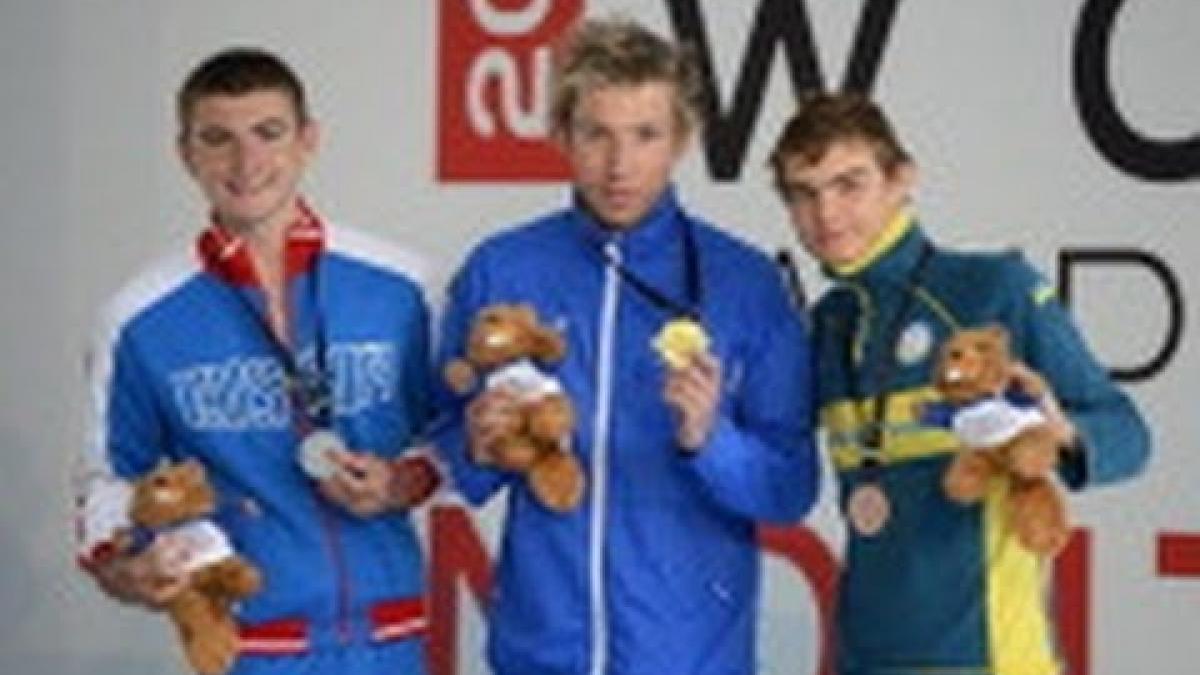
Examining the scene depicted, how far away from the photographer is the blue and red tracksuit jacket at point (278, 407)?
6.22ft

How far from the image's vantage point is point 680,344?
1697 millimetres

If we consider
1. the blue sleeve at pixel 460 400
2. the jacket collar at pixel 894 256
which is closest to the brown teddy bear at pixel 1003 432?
the jacket collar at pixel 894 256

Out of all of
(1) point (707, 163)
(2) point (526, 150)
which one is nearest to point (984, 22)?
(1) point (707, 163)

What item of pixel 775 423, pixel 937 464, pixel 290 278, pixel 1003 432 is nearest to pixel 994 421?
pixel 1003 432

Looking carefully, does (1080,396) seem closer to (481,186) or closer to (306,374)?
(306,374)

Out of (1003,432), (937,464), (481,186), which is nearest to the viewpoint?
(1003,432)

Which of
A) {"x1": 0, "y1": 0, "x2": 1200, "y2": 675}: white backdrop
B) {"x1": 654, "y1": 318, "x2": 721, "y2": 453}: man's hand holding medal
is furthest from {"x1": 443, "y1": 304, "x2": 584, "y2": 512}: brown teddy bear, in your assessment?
{"x1": 0, "y1": 0, "x2": 1200, "y2": 675}: white backdrop

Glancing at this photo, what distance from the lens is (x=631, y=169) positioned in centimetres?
177

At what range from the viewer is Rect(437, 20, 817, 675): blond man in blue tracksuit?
5.81 ft

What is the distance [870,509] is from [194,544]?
601 mm

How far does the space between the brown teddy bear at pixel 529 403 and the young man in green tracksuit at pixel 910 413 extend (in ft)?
0.82

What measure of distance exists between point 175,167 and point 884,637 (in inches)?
58.8

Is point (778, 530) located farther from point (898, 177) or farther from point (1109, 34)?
point (898, 177)

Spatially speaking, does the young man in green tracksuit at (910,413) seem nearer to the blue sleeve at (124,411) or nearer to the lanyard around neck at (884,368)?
the lanyard around neck at (884,368)
